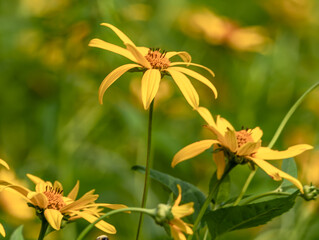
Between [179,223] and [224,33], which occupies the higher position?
[224,33]

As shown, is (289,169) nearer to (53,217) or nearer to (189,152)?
(189,152)

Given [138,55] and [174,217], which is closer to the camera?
[174,217]

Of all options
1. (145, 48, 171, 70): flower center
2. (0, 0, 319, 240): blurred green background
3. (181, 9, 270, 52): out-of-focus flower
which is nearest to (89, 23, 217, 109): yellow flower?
(145, 48, 171, 70): flower center

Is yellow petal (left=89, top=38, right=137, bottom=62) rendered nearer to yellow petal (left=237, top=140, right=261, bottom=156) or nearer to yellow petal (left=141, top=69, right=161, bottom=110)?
yellow petal (left=141, top=69, right=161, bottom=110)

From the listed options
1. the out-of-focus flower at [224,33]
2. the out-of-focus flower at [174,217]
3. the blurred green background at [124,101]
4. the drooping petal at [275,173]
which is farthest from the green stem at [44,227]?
the out-of-focus flower at [224,33]

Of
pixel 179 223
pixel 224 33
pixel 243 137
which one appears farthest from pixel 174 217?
pixel 224 33
